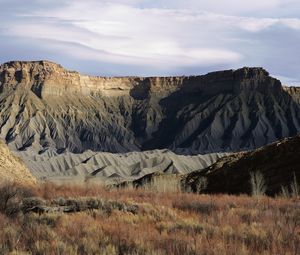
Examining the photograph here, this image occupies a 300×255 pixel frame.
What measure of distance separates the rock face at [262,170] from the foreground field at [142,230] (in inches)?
795

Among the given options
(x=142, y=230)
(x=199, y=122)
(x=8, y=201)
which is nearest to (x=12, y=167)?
(x=8, y=201)

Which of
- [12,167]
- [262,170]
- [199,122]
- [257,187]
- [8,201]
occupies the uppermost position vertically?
[8,201]

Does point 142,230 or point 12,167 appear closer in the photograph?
point 142,230

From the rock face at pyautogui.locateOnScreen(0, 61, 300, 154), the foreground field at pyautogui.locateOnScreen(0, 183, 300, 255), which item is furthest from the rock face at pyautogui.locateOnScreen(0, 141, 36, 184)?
the rock face at pyautogui.locateOnScreen(0, 61, 300, 154)

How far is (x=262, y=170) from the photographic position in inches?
1540

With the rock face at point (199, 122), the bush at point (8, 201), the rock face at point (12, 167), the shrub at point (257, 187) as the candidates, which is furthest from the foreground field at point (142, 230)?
the rock face at point (199, 122)

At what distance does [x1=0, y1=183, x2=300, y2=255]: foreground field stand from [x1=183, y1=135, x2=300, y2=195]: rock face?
20.2 m

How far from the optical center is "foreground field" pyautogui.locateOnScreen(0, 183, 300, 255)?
9133 millimetres

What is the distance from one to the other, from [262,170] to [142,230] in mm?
29180

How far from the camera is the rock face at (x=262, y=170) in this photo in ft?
119

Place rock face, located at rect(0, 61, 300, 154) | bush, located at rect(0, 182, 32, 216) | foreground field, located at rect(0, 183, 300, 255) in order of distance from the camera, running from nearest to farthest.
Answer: foreground field, located at rect(0, 183, 300, 255) < bush, located at rect(0, 182, 32, 216) < rock face, located at rect(0, 61, 300, 154)

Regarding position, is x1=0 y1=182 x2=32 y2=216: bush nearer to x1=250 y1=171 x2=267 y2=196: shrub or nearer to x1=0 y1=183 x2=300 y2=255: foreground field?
x1=0 y1=183 x2=300 y2=255: foreground field

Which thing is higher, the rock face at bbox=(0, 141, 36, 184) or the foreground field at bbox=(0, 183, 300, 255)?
the foreground field at bbox=(0, 183, 300, 255)

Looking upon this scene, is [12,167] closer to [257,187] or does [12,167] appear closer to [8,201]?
[257,187]
